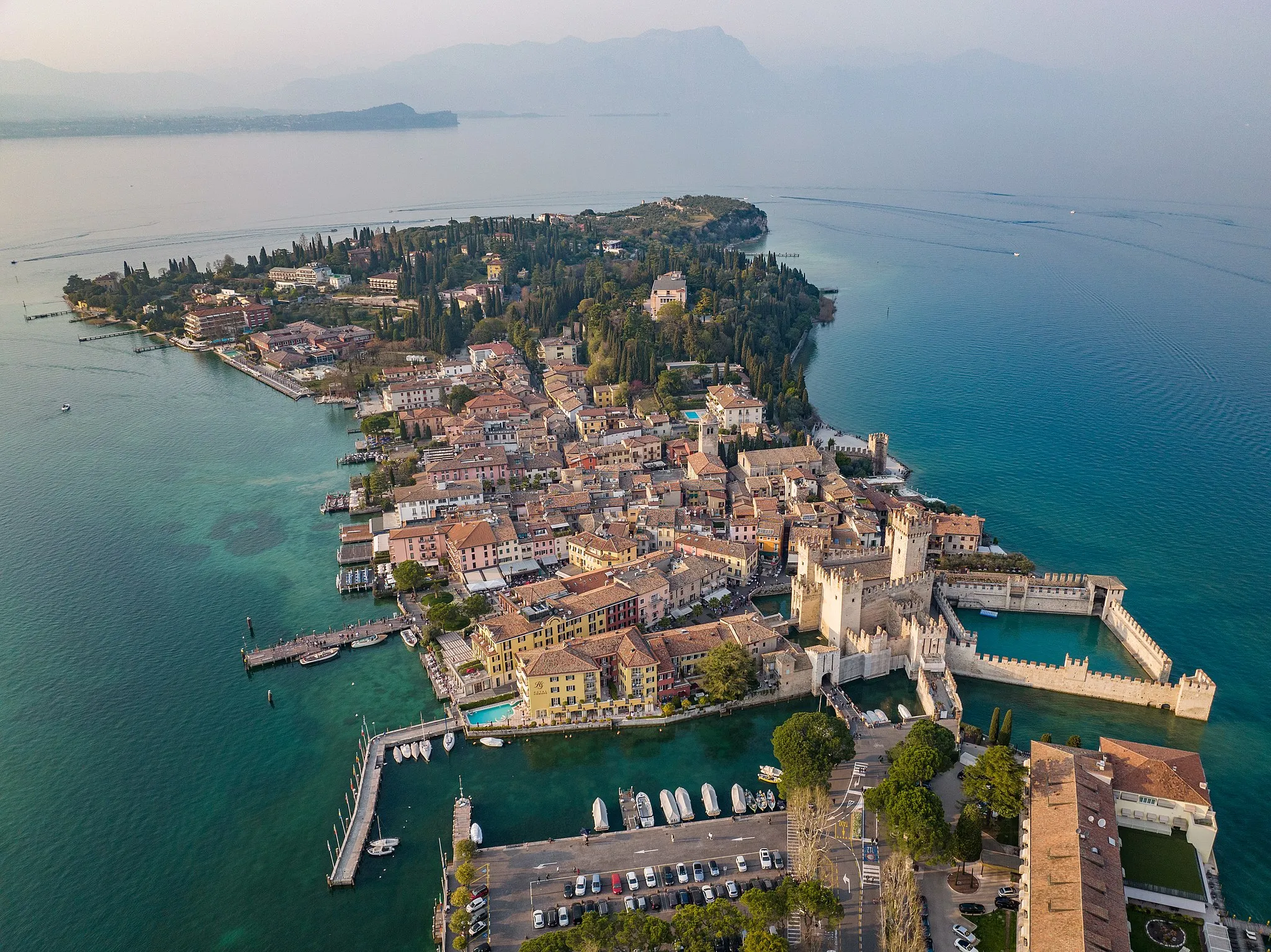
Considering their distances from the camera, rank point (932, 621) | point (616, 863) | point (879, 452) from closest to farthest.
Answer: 1. point (616, 863)
2. point (932, 621)
3. point (879, 452)

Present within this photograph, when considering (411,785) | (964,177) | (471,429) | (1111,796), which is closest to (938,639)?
(1111,796)

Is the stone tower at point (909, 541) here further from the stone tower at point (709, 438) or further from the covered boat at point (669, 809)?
the stone tower at point (709, 438)

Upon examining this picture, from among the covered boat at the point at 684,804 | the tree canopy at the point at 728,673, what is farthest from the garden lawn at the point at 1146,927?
the tree canopy at the point at 728,673

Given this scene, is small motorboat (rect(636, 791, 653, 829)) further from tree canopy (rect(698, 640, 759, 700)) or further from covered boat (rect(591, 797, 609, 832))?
tree canopy (rect(698, 640, 759, 700))

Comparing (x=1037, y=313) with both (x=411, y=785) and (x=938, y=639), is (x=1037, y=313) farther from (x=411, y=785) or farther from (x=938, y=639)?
(x=411, y=785)

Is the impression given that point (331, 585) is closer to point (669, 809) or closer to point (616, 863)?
point (669, 809)

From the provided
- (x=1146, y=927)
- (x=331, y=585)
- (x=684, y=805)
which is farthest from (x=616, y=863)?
(x=331, y=585)
